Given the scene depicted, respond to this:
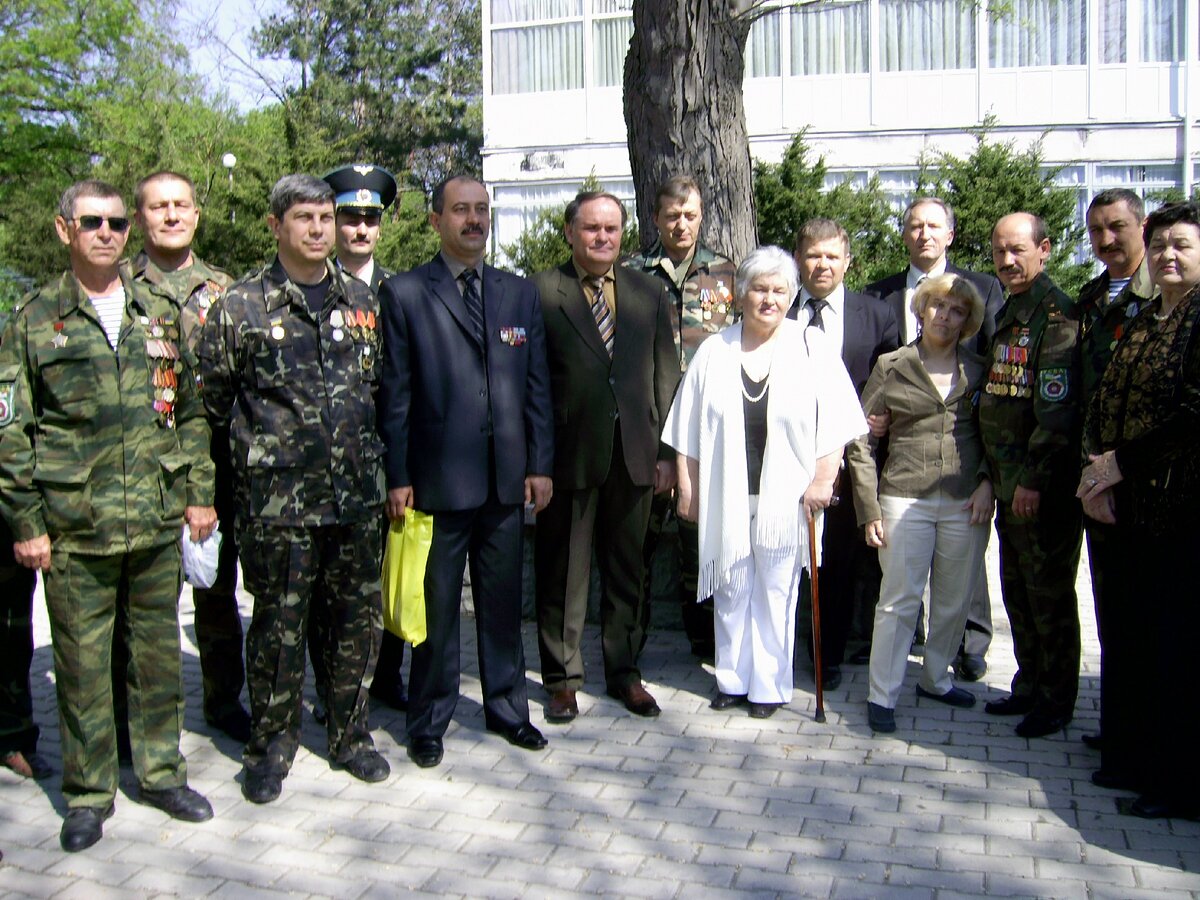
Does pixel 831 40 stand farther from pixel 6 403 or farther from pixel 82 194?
pixel 6 403

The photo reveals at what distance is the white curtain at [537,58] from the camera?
21.7m

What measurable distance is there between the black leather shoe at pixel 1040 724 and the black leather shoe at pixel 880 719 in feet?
1.68

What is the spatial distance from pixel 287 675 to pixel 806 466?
2.31 meters


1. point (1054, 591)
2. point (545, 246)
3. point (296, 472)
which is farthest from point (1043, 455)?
point (545, 246)

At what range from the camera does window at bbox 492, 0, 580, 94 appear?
2173 centimetres

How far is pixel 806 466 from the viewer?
17.2 feet

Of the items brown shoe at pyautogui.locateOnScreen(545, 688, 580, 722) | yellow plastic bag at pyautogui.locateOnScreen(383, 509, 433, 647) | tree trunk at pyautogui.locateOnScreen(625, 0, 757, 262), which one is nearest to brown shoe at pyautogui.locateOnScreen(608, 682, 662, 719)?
brown shoe at pyautogui.locateOnScreen(545, 688, 580, 722)

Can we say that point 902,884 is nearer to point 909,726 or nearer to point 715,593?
point 909,726

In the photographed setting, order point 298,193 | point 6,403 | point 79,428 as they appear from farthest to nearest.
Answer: point 298,193 < point 79,428 < point 6,403

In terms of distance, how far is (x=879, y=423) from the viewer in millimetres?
5426

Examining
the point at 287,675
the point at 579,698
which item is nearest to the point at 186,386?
the point at 287,675

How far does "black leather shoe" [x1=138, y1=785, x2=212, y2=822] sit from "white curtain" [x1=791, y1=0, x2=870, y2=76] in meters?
18.6

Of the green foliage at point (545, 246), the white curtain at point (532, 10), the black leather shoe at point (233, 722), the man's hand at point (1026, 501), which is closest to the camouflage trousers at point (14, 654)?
the black leather shoe at point (233, 722)

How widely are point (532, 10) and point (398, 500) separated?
1916 cm
